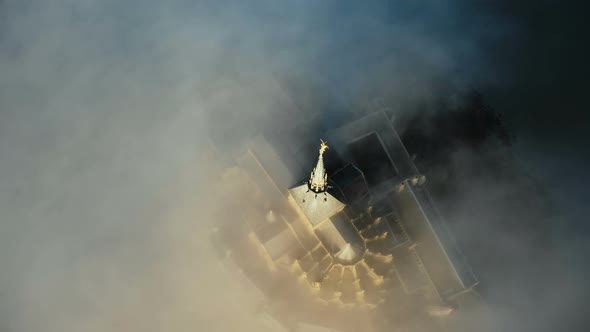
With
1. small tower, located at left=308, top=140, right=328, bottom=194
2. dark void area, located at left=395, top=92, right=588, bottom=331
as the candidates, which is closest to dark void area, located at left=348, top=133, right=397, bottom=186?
dark void area, located at left=395, top=92, right=588, bottom=331

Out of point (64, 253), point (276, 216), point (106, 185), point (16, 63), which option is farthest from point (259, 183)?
point (16, 63)

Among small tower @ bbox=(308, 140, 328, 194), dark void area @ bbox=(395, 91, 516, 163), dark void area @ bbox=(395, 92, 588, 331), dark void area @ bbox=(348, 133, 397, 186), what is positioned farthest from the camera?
dark void area @ bbox=(395, 91, 516, 163)

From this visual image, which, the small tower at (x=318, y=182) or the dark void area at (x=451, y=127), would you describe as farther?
the dark void area at (x=451, y=127)

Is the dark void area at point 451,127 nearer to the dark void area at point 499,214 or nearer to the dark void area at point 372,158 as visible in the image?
the dark void area at point 499,214

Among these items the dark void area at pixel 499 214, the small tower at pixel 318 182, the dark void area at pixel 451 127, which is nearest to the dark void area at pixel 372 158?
the dark void area at pixel 499 214

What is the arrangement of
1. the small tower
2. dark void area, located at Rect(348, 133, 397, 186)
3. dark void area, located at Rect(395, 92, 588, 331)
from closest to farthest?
the small tower, dark void area, located at Rect(348, 133, 397, 186), dark void area, located at Rect(395, 92, 588, 331)

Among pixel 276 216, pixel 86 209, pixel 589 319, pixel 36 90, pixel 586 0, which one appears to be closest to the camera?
pixel 276 216

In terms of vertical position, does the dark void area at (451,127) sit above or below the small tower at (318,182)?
above

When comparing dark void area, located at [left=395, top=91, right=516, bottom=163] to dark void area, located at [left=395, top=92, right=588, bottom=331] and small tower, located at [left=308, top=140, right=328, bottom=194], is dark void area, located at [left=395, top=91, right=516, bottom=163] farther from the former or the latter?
small tower, located at [left=308, top=140, right=328, bottom=194]

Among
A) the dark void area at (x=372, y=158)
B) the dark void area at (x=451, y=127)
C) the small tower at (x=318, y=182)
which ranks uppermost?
the dark void area at (x=451, y=127)

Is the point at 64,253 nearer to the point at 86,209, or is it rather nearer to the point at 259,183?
the point at 86,209

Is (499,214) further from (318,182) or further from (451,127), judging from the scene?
(318,182)
